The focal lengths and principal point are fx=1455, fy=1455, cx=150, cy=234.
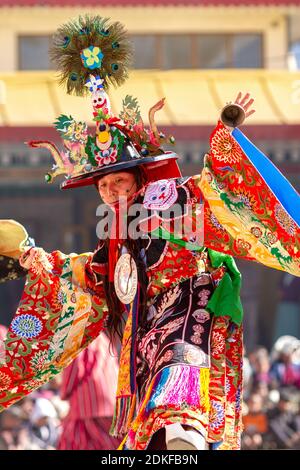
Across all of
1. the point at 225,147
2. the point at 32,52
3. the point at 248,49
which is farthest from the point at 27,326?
the point at 248,49

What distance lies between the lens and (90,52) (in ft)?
17.7

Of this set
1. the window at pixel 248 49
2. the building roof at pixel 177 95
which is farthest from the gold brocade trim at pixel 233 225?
the window at pixel 248 49

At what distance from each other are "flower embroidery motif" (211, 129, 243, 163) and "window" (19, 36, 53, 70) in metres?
13.0

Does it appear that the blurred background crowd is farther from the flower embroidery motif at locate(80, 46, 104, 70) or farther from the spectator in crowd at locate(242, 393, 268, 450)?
the flower embroidery motif at locate(80, 46, 104, 70)

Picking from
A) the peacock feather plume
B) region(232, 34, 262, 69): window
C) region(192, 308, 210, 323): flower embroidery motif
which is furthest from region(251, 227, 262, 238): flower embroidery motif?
region(232, 34, 262, 69): window

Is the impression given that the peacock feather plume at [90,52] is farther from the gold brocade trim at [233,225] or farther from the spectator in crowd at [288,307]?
the spectator in crowd at [288,307]

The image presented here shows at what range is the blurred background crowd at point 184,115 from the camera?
10.6 m

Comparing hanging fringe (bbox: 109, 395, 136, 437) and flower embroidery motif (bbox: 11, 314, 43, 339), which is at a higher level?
flower embroidery motif (bbox: 11, 314, 43, 339)

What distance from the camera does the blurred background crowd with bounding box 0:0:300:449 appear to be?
10.6 metres

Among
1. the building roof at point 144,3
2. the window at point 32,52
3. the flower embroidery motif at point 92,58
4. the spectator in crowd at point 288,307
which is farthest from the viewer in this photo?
the window at point 32,52

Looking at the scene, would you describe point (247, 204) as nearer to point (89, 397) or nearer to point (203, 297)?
point (203, 297)

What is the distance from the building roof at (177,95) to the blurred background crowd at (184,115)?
1 cm

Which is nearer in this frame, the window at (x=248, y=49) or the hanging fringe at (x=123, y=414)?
the hanging fringe at (x=123, y=414)

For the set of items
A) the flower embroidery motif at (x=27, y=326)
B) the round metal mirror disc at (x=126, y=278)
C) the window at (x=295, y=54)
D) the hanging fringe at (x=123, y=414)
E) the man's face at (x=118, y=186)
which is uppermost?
the window at (x=295, y=54)
